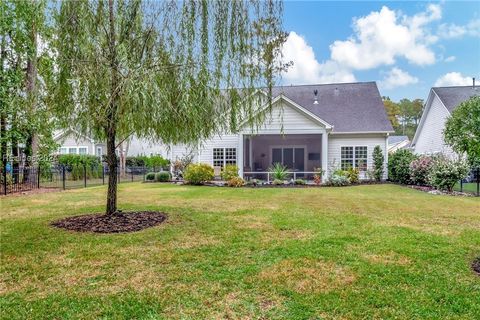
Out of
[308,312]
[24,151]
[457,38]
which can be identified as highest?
[457,38]

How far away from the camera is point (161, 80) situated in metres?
6.08

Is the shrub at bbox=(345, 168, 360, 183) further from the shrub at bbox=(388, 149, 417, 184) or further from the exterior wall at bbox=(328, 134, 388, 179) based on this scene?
the shrub at bbox=(388, 149, 417, 184)

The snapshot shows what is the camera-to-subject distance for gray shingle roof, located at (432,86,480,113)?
67.4 feet

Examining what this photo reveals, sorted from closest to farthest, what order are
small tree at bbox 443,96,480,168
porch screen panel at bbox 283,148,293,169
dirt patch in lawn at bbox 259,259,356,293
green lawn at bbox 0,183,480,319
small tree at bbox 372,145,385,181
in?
1. green lawn at bbox 0,183,480,319
2. dirt patch in lawn at bbox 259,259,356,293
3. small tree at bbox 443,96,480,168
4. small tree at bbox 372,145,385,181
5. porch screen panel at bbox 283,148,293,169

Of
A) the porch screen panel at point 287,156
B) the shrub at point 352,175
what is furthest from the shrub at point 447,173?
the porch screen panel at point 287,156

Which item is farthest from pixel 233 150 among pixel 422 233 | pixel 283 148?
pixel 422 233

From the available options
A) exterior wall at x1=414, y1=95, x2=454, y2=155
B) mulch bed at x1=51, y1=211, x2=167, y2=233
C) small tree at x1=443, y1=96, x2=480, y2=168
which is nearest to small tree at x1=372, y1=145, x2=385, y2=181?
exterior wall at x1=414, y1=95, x2=454, y2=155

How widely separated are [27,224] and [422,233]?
810 cm

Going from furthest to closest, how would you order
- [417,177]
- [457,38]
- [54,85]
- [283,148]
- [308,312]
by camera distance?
1. [283,148]
2. [457,38]
3. [417,177]
4. [54,85]
5. [308,312]

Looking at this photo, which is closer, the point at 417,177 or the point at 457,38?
the point at 417,177

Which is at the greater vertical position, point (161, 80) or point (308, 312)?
point (161, 80)

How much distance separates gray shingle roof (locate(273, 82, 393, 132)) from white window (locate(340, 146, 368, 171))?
1.12m

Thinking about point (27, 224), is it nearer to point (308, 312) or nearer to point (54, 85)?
point (54, 85)

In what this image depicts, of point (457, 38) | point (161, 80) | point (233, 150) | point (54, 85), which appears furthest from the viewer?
point (233, 150)
